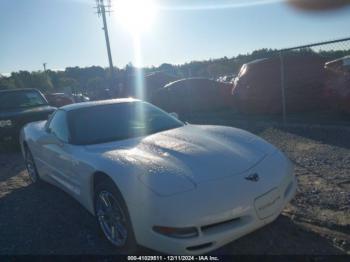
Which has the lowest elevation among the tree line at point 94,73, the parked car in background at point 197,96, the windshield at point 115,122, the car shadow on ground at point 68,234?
the tree line at point 94,73

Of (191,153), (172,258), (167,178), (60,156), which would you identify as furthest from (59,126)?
(172,258)

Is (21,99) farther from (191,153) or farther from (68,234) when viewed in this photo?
(191,153)

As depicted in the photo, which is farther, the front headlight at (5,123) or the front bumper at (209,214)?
the front headlight at (5,123)

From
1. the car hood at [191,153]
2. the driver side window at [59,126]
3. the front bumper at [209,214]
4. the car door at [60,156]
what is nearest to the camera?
the front bumper at [209,214]

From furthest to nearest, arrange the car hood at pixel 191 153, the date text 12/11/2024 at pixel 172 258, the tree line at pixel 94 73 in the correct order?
the tree line at pixel 94 73 → the car hood at pixel 191 153 → the date text 12/11/2024 at pixel 172 258

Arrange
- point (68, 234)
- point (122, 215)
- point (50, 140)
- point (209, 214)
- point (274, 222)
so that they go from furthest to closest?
point (50, 140) < point (68, 234) < point (274, 222) < point (122, 215) < point (209, 214)

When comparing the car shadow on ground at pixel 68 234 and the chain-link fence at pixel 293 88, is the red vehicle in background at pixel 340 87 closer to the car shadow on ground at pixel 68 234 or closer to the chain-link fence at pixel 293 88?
the chain-link fence at pixel 293 88

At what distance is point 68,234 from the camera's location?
4.36 m

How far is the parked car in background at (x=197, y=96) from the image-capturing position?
47.1ft

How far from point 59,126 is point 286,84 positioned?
6.54m

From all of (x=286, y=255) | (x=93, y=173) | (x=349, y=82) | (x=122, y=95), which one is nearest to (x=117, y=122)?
(x=93, y=173)

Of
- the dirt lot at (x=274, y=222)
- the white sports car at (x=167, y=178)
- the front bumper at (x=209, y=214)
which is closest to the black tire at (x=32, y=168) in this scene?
the dirt lot at (x=274, y=222)

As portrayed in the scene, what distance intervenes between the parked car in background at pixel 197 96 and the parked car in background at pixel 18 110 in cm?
546

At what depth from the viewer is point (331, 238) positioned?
368 centimetres
